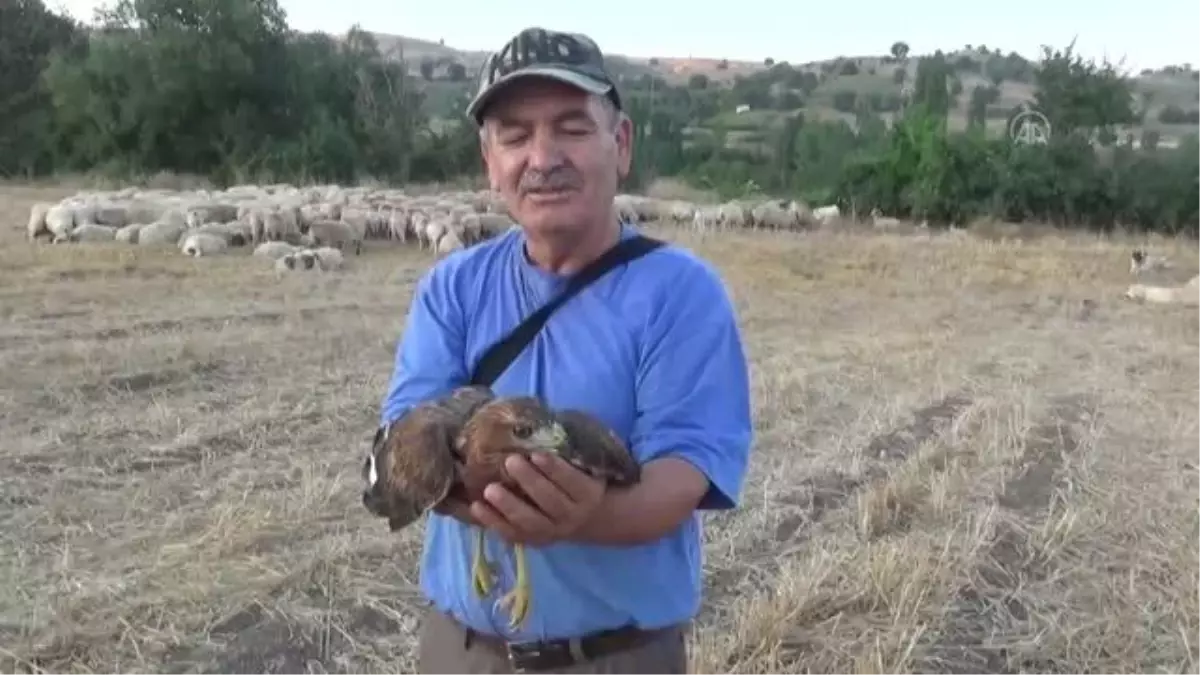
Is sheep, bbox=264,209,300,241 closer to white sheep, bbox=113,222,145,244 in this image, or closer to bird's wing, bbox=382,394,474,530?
white sheep, bbox=113,222,145,244

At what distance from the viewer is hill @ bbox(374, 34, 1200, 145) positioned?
5306cm

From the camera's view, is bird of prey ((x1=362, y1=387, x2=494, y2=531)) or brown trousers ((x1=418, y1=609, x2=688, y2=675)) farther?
brown trousers ((x1=418, y1=609, x2=688, y2=675))

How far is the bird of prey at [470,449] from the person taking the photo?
Answer: 6.66 ft

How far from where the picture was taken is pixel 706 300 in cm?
233

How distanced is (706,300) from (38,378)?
7406 millimetres

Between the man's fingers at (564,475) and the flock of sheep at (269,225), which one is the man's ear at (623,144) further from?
the flock of sheep at (269,225)

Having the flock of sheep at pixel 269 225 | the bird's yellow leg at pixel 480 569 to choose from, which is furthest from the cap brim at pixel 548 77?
the flock of sheep at pixel 269 225

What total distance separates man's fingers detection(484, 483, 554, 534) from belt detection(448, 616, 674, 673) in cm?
41

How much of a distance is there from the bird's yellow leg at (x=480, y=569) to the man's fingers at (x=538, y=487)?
34cm

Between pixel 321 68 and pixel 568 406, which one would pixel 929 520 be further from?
pixel 321 68

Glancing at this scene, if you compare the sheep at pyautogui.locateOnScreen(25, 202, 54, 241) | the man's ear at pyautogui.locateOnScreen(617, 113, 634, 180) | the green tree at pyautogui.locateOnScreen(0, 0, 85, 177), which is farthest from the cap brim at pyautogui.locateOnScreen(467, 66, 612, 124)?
the green tree at pyautogui.locateOnScreen(0, 0, 85, 177)

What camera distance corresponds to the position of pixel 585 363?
2.32m

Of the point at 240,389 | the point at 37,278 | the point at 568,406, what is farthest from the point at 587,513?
the point at 37,278

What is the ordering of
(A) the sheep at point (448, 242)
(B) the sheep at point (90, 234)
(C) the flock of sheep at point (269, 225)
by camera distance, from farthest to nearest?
(A) the sheep at point (448, 242)
(B) the sheep at point (90, 234)
(C) the flock of sheep at point (269, 225)
